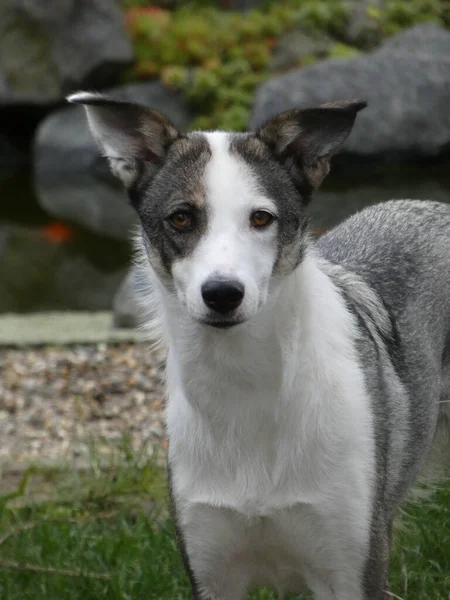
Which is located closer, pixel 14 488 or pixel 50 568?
pixel 50 568

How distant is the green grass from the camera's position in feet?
13.6

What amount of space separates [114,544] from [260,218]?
5.86ft

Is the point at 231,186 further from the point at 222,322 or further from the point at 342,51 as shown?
the point at 342,51

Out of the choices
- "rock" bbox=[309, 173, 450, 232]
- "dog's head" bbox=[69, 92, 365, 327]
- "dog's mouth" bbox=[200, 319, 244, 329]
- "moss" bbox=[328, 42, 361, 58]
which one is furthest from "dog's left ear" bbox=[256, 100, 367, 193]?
"moss" bbox=[328, 42, 361, 58]

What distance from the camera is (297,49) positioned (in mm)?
14766

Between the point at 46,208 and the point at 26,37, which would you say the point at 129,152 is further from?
the point at 26,37

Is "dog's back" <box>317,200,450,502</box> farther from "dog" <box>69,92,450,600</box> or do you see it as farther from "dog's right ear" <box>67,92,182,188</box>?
"dog's right ear" <box>67,92,182,188</box>

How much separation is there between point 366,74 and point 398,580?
8783mm

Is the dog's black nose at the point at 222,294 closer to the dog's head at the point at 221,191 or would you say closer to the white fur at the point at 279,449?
the dog's head at the point at 221,191

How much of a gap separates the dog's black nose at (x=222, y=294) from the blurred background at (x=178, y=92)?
6.42 m

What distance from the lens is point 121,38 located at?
572 inches

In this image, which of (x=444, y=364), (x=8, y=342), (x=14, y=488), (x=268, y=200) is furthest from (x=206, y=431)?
(x=8, y=342)

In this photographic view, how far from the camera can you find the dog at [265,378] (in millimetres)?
3264

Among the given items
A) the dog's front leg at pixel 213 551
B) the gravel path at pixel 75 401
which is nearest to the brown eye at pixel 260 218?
the dog's front leg at pixel 213 551
